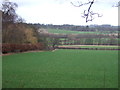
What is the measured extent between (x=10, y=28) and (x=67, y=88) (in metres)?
34.0

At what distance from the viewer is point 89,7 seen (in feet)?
16.2

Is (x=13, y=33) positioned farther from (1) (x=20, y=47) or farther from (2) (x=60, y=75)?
(2) (x=60, y=75)

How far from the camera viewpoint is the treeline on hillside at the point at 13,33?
39.8m

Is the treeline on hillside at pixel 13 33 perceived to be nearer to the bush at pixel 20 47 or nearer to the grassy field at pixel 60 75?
the bush at pixel 20 47

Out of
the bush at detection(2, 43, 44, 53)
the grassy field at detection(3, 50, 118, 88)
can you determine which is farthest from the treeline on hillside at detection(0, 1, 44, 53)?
the grassy field at detection(3, 50, 118, 88)

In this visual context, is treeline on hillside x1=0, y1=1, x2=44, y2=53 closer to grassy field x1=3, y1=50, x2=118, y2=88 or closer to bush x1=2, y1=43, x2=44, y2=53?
bush x1=2, y1=43, x2=44, y2=53

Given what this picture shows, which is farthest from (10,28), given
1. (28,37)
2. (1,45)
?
(28,37)

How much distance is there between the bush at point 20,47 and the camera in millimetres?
39319

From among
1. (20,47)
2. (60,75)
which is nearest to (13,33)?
(20,47)

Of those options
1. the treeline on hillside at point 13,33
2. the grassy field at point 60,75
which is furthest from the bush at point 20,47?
the grassy field at point 60,75

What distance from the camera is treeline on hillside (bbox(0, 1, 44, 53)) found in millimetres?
39763

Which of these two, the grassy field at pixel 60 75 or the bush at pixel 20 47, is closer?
the grassy field at pixel 60 75

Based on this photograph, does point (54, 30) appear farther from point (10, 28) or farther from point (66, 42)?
point (10, 28)

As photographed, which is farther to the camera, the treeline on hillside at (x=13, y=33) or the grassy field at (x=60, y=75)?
the treeline on hillside at (x=13, y=33)
